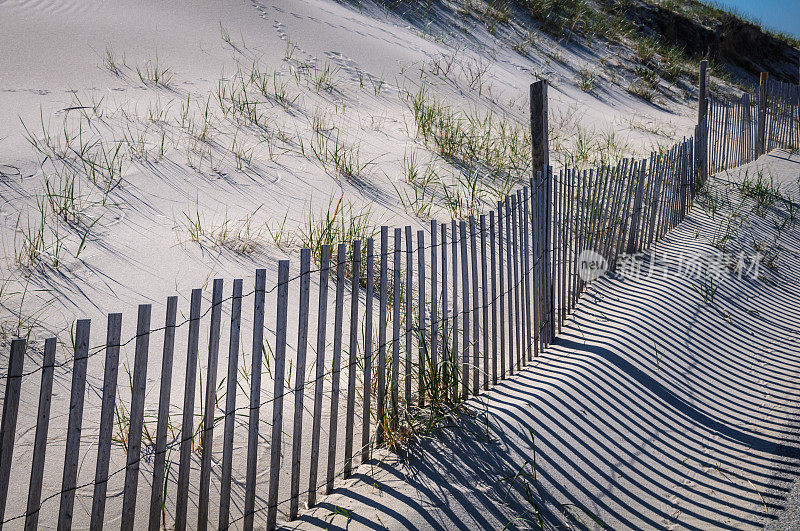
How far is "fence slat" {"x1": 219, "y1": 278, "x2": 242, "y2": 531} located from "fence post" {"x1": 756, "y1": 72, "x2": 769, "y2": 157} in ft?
37.3

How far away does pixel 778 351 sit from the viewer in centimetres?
509

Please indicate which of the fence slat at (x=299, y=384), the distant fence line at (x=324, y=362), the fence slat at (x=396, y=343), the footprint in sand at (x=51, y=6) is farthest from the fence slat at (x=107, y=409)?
the footprint in sand at (x=51, y=6)

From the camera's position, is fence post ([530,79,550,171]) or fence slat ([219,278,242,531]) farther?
fence post ([530,79,550,171])

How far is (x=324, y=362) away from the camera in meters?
3.23

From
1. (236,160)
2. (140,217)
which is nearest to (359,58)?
(236,160)

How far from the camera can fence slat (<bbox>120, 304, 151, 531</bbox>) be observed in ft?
7.50

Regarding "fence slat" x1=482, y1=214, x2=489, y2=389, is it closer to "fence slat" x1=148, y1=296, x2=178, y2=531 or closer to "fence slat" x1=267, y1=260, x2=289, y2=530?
"fence slat" x1=267, y1=260, x2=289, y2=530

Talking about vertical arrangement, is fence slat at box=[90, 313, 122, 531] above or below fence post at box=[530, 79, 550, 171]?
below

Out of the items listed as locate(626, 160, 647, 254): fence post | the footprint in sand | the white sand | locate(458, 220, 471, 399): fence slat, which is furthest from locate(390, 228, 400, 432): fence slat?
the footprint in sand

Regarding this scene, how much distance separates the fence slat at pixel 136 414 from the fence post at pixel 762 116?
11750 millimetres

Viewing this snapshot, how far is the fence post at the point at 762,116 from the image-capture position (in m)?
11.5

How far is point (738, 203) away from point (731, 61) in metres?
16.2

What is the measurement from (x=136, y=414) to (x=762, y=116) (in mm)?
12110

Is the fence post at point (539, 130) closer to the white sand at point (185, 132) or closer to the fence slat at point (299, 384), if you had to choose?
the white sand at point (185, 132)
